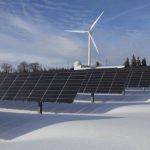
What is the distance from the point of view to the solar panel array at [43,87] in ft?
68.6

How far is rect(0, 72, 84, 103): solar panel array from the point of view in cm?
2091

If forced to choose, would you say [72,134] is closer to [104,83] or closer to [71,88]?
[71,88]

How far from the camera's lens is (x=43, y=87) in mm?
22391

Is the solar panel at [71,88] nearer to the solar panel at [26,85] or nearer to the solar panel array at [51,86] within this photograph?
the solar panel array at [51,86]

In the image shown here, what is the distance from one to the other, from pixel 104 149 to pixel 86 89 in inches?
708

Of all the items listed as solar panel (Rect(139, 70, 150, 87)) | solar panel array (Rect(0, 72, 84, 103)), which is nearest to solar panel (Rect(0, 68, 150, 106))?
solar panel array (Rect(0, 72, 84, 103))

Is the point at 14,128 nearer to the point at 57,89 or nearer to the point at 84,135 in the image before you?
the point at 84,135

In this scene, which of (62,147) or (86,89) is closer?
(62,147)

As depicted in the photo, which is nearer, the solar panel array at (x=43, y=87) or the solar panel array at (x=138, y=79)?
the solar panel array at (x=43, y=87)

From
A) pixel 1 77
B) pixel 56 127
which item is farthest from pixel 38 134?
pixel 1 77

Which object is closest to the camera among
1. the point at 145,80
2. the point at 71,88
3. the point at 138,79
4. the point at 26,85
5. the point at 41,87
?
the point at 71,88

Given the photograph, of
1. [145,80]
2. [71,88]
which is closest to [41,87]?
[71,88]

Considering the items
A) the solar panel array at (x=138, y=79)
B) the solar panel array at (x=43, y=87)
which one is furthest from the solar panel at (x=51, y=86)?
the solar panel array at (x=138, y=79)

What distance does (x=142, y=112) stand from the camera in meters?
19.2
